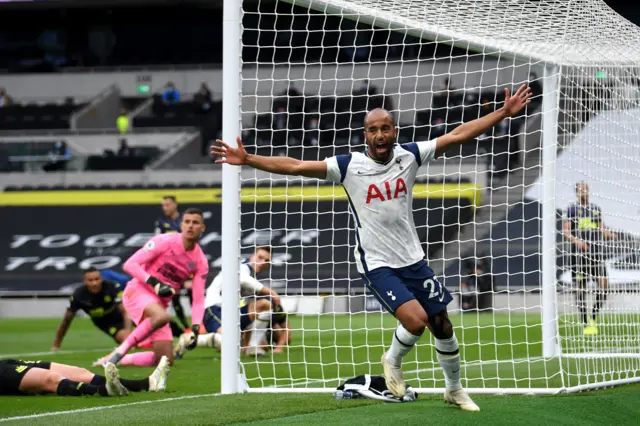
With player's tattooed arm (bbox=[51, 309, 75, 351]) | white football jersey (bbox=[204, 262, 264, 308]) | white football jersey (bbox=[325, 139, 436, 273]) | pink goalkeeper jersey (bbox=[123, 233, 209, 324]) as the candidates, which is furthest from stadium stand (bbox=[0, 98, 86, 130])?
white football jersey (bbox=[325, 139, 436, 273])

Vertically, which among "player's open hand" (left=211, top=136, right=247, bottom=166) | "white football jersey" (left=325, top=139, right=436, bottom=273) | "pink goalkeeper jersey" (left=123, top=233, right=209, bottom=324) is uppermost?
"player's open hand" (left=211, top=136, right=247, bottom=166)

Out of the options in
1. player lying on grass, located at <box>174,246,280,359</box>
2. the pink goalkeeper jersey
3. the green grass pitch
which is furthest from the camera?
player lying on grass, located at <box>174,246,280,359</box>

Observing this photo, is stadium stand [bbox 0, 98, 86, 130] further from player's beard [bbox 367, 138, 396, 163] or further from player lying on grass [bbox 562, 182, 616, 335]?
player's beard [bbox 367, 138, 396, 163]

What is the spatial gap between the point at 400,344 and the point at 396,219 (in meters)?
0.86

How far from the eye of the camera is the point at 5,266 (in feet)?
89.9

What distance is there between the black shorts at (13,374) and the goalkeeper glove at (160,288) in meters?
2.18

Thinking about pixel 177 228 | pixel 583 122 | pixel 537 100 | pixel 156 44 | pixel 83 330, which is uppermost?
pixel 156 44

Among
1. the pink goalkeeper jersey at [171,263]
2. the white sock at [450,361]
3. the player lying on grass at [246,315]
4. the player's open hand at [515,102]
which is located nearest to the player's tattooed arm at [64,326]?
the player lying on grass at [246,315]

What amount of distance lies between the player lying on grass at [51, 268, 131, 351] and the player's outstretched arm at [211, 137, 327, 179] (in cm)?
689

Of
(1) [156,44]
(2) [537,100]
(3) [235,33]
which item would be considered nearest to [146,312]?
(3) [235,33]

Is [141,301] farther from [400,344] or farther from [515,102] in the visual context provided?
Answer: [515,102]

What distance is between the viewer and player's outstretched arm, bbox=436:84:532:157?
640 centimetres

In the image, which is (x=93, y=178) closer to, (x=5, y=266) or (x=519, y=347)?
(x=5, y=266)

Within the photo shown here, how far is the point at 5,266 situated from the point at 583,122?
807 inches
